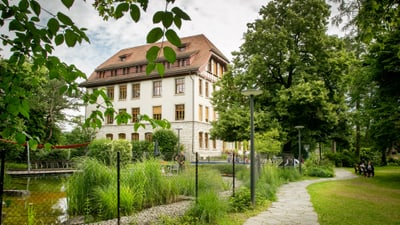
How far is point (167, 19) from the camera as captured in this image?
54.7 inches

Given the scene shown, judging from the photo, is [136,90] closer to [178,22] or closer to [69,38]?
[69,38]

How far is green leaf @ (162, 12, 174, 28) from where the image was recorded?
4.53 ft

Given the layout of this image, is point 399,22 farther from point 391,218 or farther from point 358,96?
point 358,96

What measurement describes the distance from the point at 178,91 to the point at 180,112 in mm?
2419

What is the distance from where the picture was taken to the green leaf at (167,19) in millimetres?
1379

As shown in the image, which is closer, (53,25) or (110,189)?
(53,25)

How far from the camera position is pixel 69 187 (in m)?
7.62

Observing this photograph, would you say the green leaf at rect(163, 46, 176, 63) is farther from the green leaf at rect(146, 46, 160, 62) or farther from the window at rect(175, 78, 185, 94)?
the window at rect(175, 78, 185, 94)

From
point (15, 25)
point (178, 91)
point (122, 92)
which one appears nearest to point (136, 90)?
point (122, 92)

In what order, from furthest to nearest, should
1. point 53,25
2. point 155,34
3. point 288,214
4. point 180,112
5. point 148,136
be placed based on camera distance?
point 148,136
point 180,112
point 288,214
point 53,25
point 155,34

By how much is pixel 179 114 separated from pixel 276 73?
48.4 ft

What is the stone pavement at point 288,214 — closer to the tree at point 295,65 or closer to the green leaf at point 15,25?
the green leaf at point 15,25

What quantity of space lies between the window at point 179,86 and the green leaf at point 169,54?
1411 inches

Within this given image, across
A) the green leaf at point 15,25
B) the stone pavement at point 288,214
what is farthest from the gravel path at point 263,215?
the green leaf at point 15,25
